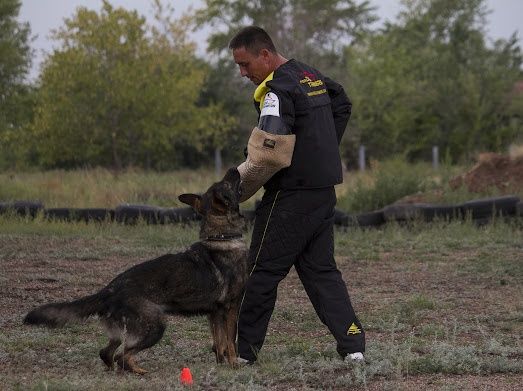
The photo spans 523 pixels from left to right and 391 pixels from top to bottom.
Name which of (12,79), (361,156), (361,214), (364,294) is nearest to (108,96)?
(12,79)

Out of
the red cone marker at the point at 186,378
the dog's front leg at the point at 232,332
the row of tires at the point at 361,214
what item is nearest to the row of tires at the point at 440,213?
the row of tires at the point at 361,214

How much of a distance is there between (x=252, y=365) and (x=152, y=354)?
79cm

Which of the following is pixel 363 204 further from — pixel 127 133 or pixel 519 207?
pixel 127 133

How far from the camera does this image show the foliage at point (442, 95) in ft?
123

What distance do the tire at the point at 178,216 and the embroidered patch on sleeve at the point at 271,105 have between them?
27.1 ft

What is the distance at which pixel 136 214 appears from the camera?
14281 millimetres

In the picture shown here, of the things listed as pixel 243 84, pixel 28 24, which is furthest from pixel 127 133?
pixel 243 84

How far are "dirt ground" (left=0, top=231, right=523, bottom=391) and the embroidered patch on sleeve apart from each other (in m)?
1.55

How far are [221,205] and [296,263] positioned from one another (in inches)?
24.4

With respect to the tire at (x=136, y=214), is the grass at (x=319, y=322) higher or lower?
lower

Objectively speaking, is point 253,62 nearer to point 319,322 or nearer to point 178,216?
point 319,322

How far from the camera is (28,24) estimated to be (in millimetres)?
31438

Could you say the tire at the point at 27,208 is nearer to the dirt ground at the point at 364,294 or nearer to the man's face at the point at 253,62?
the dirt ground at the point at 364,294

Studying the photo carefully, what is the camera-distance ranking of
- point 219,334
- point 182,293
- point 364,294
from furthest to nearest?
point 364,294
point 219,334
point 182,293
